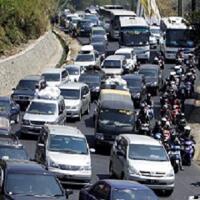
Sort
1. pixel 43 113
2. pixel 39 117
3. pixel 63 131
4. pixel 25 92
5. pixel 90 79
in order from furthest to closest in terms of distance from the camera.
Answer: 1. pixel 90 79
2. pixel 25 92
3. pixel 43 113
4. pixel 39 117
5. pixel 63 131

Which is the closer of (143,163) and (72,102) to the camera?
(143,163)

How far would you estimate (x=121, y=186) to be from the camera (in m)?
21.5

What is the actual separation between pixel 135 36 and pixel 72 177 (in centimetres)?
4206

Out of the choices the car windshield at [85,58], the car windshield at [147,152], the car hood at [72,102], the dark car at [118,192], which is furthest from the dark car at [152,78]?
the dark car at [118,192]

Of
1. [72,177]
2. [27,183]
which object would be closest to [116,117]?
[72,177]

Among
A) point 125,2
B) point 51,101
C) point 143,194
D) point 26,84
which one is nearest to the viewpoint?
point 143,194

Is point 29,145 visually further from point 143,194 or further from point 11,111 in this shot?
point 143,194

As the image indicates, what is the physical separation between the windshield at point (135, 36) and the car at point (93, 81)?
1368 cm

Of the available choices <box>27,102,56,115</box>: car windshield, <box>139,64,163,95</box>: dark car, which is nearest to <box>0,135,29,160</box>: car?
<box>27,102,56,115</box>: car windshield

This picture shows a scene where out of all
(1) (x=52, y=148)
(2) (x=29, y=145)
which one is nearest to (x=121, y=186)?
(1) (x=52, y=148)

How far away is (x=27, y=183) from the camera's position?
20.8 m

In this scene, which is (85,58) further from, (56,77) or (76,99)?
(76,99)

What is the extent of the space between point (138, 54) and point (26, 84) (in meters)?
21.6

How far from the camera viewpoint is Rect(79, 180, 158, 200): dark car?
69.2 ft
